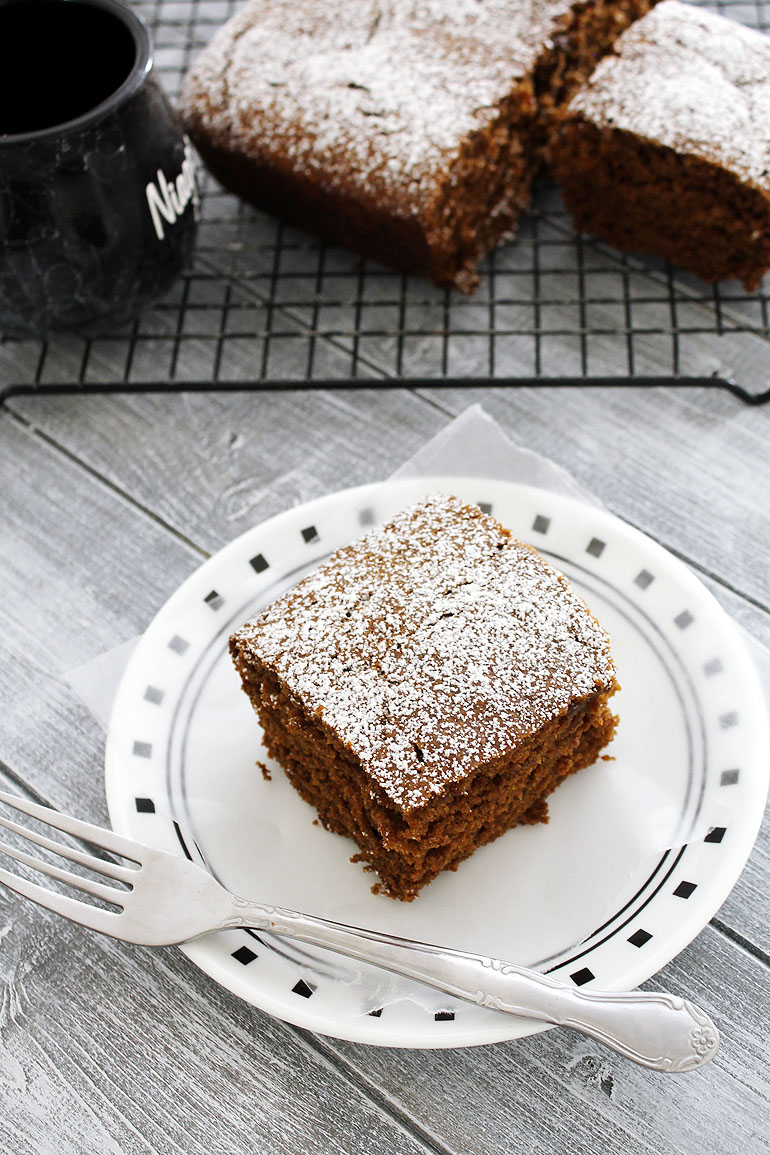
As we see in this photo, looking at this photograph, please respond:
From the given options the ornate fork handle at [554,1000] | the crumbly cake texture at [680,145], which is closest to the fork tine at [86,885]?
the ornate fork handle at [554,1000]

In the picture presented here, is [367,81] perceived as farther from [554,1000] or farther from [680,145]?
[554,1000]

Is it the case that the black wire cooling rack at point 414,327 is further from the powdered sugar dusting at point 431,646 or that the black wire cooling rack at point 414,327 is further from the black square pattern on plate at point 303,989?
the black square pattern on plate at point 303,989

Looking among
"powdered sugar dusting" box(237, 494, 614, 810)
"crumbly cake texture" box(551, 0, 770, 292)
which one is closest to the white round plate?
"powdered sugar dusting" box(237, 494, 614, 810)

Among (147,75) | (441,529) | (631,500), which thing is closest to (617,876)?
(441,529)

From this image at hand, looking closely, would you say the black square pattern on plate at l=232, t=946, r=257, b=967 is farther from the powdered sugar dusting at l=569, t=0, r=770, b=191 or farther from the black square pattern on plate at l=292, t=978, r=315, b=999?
the powdered sugar dusting at l=569, t=0, r=770, b=191

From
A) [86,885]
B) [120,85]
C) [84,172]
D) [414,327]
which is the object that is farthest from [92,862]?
[120,85]

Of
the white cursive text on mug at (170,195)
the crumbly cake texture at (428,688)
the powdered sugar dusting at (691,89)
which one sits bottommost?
the crumbly cake texture at (428,688)

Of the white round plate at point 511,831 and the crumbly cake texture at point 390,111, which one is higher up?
the crumbly cake texture at point 390,111

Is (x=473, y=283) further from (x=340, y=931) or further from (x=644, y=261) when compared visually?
(x=340, y=931)
